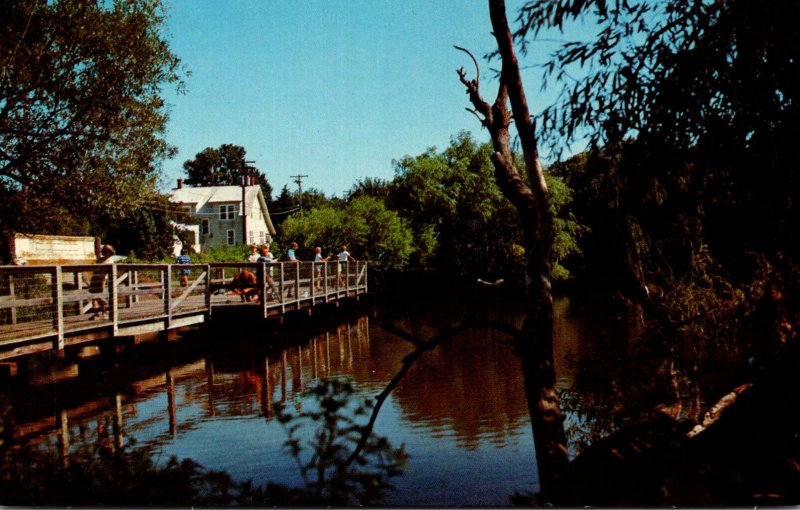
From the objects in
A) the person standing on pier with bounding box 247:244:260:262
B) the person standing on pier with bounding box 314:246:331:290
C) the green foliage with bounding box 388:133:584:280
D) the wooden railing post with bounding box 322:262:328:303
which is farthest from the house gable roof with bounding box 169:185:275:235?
the wooden railing post with bounding box 322:262:328:303

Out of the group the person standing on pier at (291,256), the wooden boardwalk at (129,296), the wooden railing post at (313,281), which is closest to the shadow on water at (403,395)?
the wooden boardwalk at (129,296)

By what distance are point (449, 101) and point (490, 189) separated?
2.31m

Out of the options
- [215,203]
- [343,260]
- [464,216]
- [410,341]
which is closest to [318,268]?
[343,260]

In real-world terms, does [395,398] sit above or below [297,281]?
below

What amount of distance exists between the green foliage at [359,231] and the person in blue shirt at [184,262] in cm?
248

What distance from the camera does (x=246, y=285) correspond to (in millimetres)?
12367

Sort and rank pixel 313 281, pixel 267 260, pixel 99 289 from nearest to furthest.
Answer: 1. pixel 99 289
2. pixel 267 260
3. pixel 313 281

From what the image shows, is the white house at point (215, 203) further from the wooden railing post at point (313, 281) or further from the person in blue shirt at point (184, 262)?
the wooden railing post at point (313, 281)

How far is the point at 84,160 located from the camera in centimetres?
727

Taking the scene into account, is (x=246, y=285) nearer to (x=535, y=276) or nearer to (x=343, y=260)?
(x=343, y=260)

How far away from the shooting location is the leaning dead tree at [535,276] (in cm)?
343

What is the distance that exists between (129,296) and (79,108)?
3351 mm

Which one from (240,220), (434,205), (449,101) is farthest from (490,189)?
(240,220)

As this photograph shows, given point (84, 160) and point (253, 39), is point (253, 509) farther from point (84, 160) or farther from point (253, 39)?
point (84, 160)
